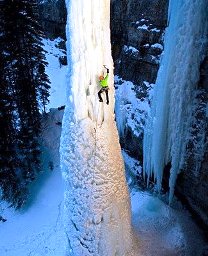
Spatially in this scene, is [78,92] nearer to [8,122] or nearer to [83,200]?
[83,200]

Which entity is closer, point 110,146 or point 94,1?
point 94,1

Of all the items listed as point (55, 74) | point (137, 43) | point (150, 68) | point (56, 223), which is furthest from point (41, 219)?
point (55, 74)

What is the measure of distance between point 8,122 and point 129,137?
5.81m

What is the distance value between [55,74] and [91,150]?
14555mm

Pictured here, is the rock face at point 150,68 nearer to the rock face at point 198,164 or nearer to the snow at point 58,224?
the rock face at point 198,164

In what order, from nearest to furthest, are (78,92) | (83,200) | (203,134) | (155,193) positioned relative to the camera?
(78,92), (83,200), (203,134), (155,193)

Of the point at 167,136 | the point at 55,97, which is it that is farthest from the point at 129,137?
the point at 55,97

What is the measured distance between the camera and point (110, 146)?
890cm

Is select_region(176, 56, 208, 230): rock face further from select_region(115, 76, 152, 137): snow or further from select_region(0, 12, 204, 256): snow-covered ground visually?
select_region(115, 76, 152, 137): snow

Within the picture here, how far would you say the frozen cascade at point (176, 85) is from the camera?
10.1 metres

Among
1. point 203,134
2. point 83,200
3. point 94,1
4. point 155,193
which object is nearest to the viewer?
point 94,1

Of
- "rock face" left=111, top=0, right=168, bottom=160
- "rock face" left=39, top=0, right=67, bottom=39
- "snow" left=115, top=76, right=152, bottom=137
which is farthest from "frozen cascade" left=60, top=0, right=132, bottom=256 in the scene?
"rock face" left=39, top=0, right=67, bottom=39

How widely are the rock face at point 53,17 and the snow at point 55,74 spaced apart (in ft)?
1.87

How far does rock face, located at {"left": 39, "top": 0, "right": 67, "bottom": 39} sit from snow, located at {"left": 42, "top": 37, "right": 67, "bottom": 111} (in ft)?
1.87
